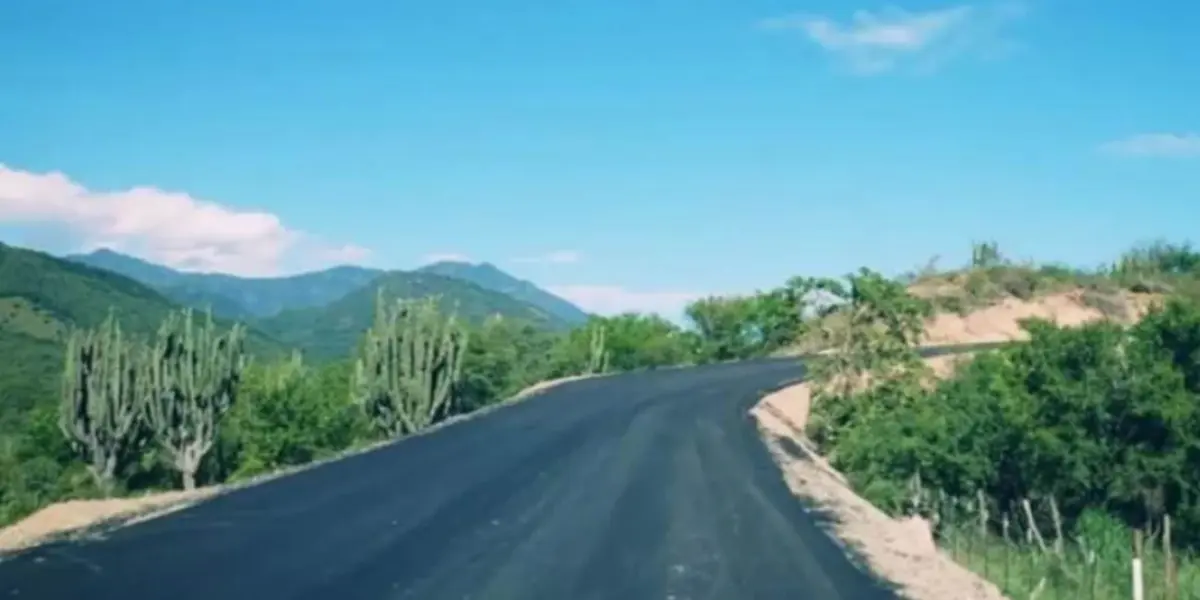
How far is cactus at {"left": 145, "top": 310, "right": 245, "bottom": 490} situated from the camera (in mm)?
33281

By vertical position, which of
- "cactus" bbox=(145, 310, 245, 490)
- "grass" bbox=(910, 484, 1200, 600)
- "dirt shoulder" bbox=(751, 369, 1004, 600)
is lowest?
"grass" bbox=(910, 484, 1200, 600)

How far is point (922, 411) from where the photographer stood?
2817cm

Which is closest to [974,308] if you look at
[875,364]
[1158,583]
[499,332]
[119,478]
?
[499,332]

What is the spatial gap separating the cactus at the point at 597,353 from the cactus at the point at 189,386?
24.4 meters

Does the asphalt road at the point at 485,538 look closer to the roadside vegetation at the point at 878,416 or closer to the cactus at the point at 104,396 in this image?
the roadside vegetation at the point at 878,416

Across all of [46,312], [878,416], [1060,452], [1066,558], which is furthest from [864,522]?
[46,312]

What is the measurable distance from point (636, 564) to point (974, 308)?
5805 cm

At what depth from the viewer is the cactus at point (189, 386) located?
33281mm

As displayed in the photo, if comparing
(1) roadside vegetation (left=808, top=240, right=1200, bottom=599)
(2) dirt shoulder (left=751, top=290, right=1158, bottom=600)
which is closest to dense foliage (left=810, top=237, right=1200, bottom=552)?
(1) roadside vegetation (left=808, top=240, right=1200, bottom=599)

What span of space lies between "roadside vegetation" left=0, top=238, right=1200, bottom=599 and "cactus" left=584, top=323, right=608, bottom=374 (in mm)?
132

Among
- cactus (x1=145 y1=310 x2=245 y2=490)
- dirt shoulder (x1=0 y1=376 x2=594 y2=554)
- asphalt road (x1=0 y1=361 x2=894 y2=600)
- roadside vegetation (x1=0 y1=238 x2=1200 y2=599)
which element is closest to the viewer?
asphalt road (x1=0 y1=361 x2=894 y2=600)

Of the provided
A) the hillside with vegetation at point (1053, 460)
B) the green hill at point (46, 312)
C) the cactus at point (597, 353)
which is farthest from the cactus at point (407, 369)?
the green hill at point (46, 312)

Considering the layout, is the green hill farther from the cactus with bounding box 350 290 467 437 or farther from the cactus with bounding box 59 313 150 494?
the cactus with bounding box 350 290 467 437

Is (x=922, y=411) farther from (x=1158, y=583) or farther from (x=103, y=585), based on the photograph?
(x=103, y=585)
